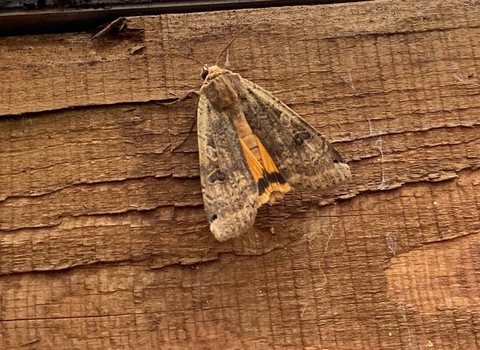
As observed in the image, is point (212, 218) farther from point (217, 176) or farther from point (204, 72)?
point (204, 72)

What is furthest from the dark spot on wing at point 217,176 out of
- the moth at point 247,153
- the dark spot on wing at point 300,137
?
the dark spot on wing at point 300,137

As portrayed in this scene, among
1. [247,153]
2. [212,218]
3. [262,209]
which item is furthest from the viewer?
[247,153]

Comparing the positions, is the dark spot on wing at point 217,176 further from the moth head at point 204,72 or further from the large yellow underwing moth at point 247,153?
the moth head at point 204,72

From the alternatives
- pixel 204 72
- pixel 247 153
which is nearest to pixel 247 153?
pixel 247 153

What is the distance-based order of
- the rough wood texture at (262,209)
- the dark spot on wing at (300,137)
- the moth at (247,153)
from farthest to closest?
the dark spot on wing at (300,137)
the moth at (247,153)
the rough wood texture at (262,209)

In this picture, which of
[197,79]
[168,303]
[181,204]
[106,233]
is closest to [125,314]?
[168,303]

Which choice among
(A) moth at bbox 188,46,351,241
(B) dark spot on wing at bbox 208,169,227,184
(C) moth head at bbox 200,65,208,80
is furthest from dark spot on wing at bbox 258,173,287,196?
(C) moth head at bbox 200,65,208,80

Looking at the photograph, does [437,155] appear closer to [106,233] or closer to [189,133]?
[189,133]
